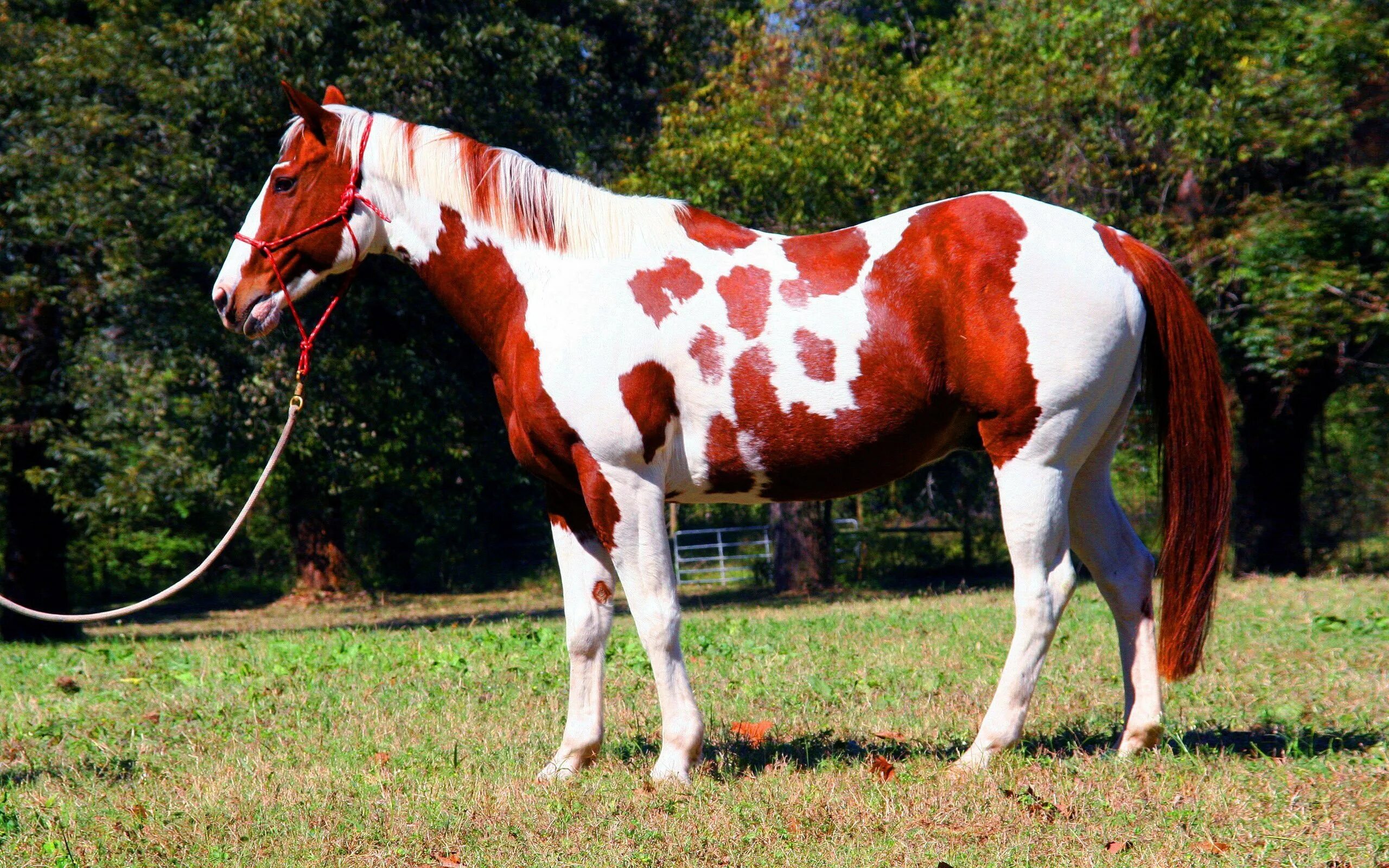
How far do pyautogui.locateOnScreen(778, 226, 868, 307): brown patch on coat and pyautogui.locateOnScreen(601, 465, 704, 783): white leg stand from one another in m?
0.92

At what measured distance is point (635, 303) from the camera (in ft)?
14.7

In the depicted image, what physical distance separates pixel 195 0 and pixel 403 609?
991 cm

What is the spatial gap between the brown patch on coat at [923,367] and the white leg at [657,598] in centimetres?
40

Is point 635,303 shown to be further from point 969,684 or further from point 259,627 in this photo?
point 259,627

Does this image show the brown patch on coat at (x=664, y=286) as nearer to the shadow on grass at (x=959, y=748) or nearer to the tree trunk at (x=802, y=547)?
the shadow on grass at (x=959, y=748)

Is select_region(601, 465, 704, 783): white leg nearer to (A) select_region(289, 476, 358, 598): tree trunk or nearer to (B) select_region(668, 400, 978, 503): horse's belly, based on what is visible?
(B) select_region(668, 400, 978, 503): horse's belly

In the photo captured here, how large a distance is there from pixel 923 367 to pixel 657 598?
4.36 feet

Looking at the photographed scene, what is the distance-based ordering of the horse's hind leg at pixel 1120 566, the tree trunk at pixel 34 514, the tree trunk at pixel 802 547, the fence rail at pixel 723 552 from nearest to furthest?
the horse's hind leg at pixel 1120 566, the tree trunk at pixel 34 514, the tree trunk at pixel 802 547, the fence rail at pixel 723 552

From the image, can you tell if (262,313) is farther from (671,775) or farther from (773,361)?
(671,775)

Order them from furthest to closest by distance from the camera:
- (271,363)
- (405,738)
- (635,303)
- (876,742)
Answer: (271,363) < (405,738) < (876,742) < (635,303)

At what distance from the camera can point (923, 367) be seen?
4367mm

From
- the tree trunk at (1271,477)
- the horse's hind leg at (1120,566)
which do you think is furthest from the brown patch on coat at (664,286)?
the tree trunk at (1271,477)

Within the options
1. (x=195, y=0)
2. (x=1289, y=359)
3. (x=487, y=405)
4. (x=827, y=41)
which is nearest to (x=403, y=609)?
(x=487, y=405)

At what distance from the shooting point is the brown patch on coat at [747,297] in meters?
4.43
